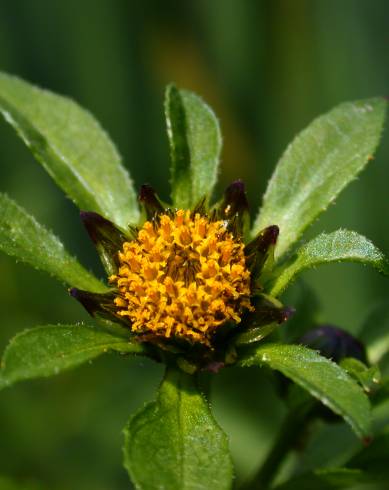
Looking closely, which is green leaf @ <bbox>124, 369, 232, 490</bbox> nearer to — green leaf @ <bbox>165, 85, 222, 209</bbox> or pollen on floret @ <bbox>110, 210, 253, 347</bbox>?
pollen on floret @ <bbox>110, 210, 253, 347</bbox>

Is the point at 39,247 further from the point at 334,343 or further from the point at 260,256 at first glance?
the point at 334,343

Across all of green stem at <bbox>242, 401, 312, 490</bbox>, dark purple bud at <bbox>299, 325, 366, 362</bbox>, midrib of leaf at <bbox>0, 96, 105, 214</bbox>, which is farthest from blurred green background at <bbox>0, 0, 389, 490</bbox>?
midrib of leaf at <bbox>0, 96, 105, 214</bbox>

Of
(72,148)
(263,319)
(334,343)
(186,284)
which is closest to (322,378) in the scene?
(263,319)

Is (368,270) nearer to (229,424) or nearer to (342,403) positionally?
(229,424)

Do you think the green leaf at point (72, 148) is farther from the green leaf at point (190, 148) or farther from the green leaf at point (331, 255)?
the green leaf at point (331, 255)

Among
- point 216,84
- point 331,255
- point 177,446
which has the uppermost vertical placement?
point 216,84

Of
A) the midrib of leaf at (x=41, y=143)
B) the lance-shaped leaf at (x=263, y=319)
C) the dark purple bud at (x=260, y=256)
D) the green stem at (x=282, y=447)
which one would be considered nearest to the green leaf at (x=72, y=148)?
the midrib of leaf at (x=41, y=143)

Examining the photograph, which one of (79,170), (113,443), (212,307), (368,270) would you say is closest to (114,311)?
(212,307)
